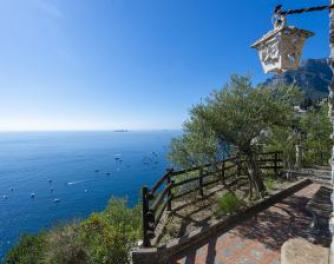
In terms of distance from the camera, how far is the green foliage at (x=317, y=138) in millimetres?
13812

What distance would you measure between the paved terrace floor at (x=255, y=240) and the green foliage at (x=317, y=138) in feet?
30.2

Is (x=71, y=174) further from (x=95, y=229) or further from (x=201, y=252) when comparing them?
(x=201, y=252)

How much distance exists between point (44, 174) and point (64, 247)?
62968mm

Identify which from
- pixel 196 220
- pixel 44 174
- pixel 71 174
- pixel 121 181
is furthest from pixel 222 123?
pixel 44 174

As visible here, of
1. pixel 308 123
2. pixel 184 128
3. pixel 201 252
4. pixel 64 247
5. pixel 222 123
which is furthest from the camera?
pixel 308 123

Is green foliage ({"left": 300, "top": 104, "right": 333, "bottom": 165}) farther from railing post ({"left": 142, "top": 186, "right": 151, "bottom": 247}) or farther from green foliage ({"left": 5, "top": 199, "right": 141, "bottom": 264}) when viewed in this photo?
railing post ({"left": 142, "top": 186, "right": 151, "bottom": 247})

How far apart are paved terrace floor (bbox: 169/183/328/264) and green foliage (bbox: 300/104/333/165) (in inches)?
363

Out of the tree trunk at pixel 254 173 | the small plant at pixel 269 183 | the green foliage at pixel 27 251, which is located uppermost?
the tree trunk at pixel 254 173

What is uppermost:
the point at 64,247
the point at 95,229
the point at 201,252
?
the point at 201,252

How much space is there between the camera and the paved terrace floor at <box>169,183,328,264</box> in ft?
14.3

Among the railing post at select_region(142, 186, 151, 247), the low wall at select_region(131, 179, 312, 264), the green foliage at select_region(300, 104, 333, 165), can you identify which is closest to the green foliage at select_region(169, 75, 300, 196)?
the low wall at select_region(131, 179, 312, 264)

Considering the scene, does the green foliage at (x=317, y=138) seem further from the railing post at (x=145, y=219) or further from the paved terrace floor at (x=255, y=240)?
the railing post at (x=145, y=219)

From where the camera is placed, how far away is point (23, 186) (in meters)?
50.3

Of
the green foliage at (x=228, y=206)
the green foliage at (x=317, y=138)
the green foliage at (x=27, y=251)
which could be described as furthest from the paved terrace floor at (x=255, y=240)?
the green foliage at (x=27, y=251)
